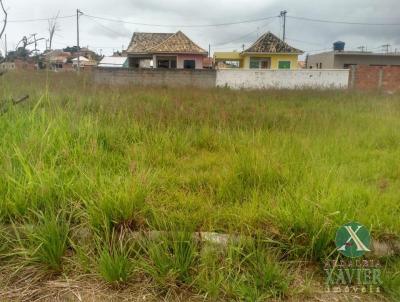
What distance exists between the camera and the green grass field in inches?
77.7

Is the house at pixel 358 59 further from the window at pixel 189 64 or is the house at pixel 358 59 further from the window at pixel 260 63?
the window at pixel 189 64

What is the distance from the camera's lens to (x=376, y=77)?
58.7ft

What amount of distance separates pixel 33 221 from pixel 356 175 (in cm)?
307

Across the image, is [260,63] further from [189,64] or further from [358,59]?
[358,59]

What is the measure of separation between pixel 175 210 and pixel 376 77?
19.2 meters

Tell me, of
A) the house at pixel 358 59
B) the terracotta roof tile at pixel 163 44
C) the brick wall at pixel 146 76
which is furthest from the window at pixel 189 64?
the house at pixel 358 59

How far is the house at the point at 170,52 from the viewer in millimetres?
26938

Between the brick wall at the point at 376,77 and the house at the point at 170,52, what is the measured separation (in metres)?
13.7

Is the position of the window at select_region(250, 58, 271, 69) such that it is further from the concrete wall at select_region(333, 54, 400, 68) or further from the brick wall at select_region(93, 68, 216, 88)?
the brick wall at select_region(93, 68, 216, 88)

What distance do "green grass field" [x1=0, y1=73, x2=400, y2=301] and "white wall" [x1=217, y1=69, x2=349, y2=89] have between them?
14.7m

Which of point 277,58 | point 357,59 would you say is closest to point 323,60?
point 357,59

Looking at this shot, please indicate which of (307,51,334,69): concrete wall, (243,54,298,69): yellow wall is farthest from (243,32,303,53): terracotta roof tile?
(307,51,334,69): concrete wall

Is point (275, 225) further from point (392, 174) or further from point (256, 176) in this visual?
point (392, 174)

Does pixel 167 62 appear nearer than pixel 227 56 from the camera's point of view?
Yes
